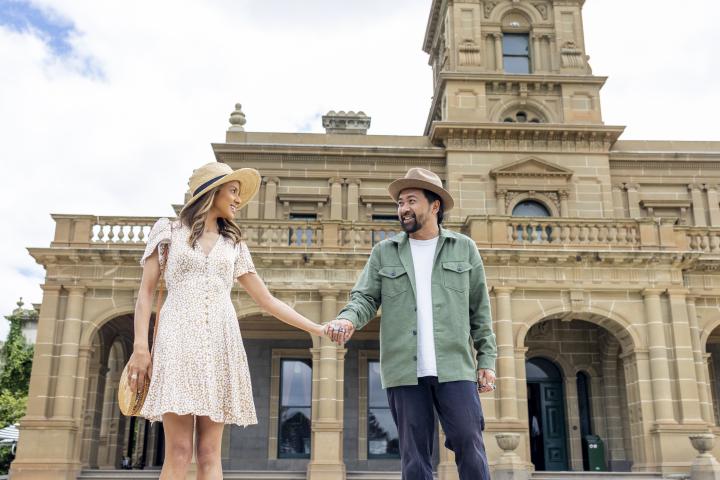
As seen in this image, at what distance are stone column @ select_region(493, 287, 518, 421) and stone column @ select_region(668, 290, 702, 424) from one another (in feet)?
12.3

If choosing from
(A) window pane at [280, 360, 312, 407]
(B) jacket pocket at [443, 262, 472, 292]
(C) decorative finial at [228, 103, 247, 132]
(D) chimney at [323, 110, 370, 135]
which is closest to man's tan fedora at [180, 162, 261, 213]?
(B) jacket pocket at [443, 262, 472, 292]

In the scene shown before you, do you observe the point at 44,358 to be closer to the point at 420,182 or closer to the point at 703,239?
the point at 420,182

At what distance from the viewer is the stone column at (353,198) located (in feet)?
72.7

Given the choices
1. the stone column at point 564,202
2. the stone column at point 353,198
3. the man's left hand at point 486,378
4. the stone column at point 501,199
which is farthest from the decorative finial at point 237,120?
the man's left hand at point 486,378

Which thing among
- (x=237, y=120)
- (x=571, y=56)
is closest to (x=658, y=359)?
(x=571, y=56)

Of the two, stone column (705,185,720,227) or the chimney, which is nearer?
stone column (705,185,720,227)

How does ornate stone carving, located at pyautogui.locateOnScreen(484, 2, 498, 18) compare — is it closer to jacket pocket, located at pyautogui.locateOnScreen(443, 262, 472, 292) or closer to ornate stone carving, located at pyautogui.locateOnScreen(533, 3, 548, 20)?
ornate stone carving, located at pyautogui.locateOnScreen(533, 3, 548, 20)

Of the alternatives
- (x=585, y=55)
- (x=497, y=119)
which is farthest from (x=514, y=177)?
(x=585, y=55)

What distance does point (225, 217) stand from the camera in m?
4.37

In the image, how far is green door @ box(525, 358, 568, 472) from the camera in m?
20.1

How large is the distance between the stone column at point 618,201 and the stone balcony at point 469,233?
3895 millimetres

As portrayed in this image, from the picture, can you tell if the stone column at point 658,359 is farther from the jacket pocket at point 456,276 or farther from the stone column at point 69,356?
the jacket pocket at point 456,276

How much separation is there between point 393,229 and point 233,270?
14138 mm

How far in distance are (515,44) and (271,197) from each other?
31.1 feet
